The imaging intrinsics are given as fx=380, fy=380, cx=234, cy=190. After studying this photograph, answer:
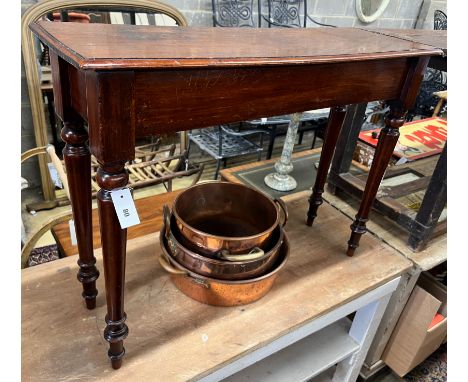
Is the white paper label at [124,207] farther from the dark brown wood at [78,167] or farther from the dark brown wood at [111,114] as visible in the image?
the dark brown wood at [78,167]

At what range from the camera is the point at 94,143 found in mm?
576

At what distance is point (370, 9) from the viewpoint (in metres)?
3.52

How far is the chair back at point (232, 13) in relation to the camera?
254cm

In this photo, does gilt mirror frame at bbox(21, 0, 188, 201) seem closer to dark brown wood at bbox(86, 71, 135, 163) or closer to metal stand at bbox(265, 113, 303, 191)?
metal stand at bbox(265, 113, 303, 191)

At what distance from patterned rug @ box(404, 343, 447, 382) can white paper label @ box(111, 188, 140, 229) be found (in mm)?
1364

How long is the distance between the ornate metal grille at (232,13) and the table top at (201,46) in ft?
5.75

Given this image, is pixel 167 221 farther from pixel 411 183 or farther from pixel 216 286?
pixel 411 183

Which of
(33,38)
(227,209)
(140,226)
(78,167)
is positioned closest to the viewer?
(78,167)

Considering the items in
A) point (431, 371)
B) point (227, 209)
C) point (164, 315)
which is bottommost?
point (431, 371)

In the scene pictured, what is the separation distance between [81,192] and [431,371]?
1.48m

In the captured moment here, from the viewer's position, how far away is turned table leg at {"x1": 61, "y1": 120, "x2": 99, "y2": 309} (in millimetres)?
736

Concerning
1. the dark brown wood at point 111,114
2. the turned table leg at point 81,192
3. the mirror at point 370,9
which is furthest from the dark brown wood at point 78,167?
the mirror at point 370,9

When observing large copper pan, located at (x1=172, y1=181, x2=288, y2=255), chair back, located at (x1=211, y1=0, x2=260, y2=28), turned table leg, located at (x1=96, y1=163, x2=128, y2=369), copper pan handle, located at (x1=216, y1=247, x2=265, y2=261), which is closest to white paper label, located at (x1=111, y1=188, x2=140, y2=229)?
turned table leg, located at (x1=96, y1=163, x2=128, y2=369)

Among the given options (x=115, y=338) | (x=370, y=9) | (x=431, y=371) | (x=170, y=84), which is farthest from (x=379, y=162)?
(x=370, y=9)
